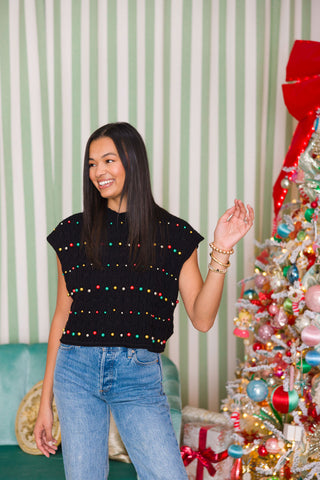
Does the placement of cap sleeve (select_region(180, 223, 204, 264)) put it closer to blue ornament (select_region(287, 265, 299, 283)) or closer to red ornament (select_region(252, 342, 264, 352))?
blue ornament (select_region(287, 265, 299, 283))

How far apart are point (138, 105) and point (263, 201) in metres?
0.84

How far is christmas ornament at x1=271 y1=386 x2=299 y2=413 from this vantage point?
2.26 meters

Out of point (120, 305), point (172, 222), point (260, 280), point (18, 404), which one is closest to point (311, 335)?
point (260, 280)

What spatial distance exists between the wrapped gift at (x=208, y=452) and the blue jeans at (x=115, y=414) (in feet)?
3.91

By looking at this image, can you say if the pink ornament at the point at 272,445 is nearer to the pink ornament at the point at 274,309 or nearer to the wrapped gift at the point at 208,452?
the wrapped gift at the point at 208,452

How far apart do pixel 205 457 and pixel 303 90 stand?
164cm

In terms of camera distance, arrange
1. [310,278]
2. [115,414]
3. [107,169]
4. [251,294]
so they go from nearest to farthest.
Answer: [115,414] < [107,169] < [310,278] < [251,294]

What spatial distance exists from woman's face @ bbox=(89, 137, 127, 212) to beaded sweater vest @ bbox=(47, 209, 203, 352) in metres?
0.08

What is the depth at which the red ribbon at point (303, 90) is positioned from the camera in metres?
2.45

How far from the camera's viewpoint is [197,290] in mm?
1690

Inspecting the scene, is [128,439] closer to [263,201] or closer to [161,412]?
A: [161,412]

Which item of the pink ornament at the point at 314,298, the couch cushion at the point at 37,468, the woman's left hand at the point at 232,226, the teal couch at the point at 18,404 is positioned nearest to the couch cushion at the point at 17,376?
the teal couch at the point at 18,404

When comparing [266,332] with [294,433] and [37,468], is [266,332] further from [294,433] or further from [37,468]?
[37,468]

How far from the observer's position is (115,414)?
1542 mm
